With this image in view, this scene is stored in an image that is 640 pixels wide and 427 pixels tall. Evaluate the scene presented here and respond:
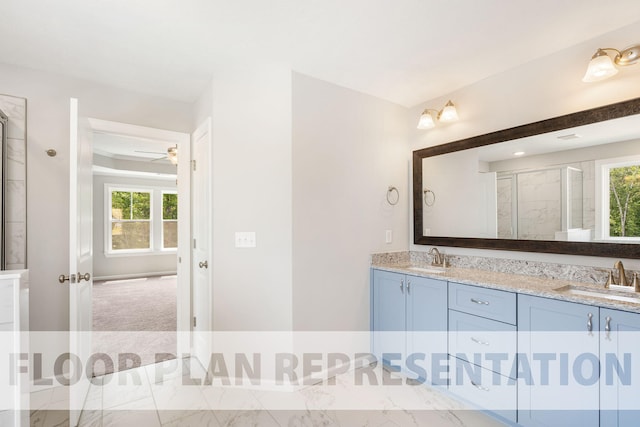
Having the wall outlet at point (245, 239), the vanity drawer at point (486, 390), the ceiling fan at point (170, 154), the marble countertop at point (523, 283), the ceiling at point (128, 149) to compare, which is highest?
the ceiling at point (128, 149)

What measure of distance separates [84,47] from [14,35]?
1.23 ft

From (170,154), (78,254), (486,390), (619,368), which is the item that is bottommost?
(486,390)

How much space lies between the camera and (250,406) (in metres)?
2.18

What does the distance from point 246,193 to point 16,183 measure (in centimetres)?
Result: 173

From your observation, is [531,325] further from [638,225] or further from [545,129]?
[545,129]

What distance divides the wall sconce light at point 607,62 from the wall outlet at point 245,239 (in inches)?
97.7

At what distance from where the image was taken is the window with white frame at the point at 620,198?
1847 mm

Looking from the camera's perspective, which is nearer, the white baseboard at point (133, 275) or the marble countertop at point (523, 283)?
the marble countertop at point (523, 283)

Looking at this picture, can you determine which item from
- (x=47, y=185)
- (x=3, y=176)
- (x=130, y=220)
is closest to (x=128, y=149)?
(x=130, y=220)

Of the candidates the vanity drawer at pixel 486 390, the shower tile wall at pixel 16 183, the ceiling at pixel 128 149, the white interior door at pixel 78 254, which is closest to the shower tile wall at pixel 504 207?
the vanity drawer at pixel 486 390

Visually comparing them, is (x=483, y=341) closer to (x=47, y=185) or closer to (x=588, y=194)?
(x=588, y=194)

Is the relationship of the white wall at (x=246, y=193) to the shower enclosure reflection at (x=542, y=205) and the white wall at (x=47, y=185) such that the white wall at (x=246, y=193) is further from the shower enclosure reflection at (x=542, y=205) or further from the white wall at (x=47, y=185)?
the shower enclosure reflection at (x=542, y=205)

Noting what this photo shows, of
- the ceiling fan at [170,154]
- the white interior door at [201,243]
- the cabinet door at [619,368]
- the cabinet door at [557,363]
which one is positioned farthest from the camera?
the ceiling fan at [170,154]

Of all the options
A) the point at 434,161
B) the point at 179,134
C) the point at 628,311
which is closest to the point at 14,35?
the point at 179,134
